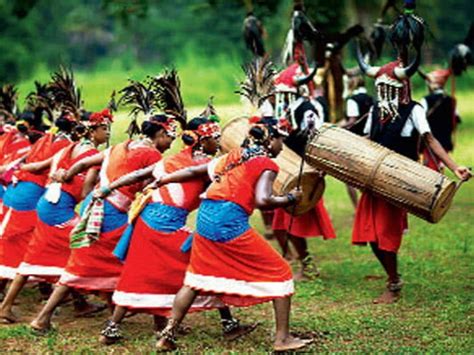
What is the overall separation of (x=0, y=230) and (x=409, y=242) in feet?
15.3

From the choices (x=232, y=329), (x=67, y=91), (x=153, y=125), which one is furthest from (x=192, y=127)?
(x=67, y=91)

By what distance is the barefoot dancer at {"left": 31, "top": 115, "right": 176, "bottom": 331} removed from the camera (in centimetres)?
Result: 659

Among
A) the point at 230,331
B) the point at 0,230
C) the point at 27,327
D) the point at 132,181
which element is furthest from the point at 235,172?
the point at 0,230

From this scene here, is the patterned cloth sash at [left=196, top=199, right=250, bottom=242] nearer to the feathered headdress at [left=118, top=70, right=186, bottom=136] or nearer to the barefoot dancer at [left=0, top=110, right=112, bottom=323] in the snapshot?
the feathered headdress at [left=118, top=70, right=186, bottom=136]

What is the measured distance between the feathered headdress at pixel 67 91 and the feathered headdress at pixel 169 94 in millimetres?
1127

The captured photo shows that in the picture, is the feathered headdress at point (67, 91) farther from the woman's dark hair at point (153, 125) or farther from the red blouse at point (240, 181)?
the red blouse at point (240, 181)

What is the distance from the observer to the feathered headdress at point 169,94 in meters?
6.66

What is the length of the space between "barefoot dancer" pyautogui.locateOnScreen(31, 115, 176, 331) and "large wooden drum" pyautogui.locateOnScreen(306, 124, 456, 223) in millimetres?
1325

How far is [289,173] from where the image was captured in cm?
777

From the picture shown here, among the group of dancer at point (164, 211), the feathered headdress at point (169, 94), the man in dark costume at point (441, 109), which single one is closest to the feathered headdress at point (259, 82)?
the group of dancer at point (164, 211)

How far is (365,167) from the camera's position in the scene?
6992 mm

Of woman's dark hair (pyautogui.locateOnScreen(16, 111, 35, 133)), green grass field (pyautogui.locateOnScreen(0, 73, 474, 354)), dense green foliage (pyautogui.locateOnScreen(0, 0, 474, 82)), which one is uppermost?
woman's dark hair (pyautogui.locateOnScreen(16, 111, 35, 133))

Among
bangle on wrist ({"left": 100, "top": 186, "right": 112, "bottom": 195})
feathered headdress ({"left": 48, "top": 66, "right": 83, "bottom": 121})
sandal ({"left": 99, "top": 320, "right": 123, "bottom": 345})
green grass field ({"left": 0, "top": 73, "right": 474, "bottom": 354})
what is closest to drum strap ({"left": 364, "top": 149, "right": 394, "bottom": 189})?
green grass field ({"left": 0, "top": 73, "right": 474, "bottom": 354})

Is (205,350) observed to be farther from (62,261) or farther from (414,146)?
(414,146)
